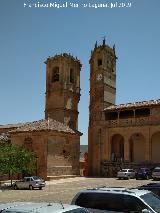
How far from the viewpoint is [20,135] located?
149 ft

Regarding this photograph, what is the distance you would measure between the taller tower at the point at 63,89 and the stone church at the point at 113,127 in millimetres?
3257

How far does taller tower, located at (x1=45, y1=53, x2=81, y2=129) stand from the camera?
57.6 m

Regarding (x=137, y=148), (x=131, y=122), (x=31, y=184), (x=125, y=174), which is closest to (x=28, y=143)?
(x=31, y=184)

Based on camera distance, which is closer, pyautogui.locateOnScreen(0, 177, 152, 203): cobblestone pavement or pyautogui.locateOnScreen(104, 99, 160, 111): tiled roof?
pyautogui.locateOnScreen(0, 177, 152, 203): cobblestone pavement

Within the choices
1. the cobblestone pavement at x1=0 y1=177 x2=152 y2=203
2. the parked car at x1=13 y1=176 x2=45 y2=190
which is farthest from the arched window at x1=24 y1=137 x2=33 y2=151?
the parked car at x1=13 y1=176 x2=45 y2=190

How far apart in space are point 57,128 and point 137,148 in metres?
13.7

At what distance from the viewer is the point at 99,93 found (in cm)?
5603

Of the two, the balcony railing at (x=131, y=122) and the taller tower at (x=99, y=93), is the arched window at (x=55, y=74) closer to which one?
the taller tower at (x=99, y=93)

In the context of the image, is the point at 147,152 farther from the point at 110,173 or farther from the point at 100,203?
the point at 100,203

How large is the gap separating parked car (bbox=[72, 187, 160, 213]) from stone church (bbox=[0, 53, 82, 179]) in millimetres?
32768

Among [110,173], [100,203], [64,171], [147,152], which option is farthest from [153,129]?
[100,203]

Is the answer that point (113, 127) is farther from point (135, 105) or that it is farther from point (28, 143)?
point (28, 143)

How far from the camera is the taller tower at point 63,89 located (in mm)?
57562

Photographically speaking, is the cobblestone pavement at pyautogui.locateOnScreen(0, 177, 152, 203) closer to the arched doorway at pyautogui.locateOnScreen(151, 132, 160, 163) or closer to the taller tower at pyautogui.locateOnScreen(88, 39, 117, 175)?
the taller tower at pyautogui.locateOnScreen(88, 39, 117, 175)
